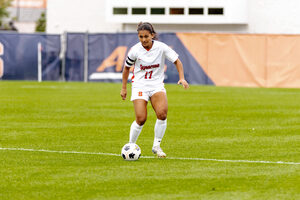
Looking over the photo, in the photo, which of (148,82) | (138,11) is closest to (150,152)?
(148,82)

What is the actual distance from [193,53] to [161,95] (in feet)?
70.8

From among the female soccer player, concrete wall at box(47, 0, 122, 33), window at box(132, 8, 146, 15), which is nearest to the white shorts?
the female soccer player

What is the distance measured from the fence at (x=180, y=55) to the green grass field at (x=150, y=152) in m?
10.1

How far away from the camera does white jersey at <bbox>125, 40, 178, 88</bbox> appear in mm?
10180

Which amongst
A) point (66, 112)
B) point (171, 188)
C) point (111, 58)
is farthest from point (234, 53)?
point (171, 188)

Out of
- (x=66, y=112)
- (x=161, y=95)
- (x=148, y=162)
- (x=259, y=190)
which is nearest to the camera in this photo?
(x=259, y=190)

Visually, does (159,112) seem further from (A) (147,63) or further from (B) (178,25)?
(B) (178,25)

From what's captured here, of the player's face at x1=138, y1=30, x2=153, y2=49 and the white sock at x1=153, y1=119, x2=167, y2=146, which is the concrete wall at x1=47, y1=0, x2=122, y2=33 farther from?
the player's face at x1=138, y1=30, x2=153, y2=49

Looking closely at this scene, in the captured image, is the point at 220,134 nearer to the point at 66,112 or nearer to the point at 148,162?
the point at 148,162

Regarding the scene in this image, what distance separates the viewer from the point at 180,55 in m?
31.7

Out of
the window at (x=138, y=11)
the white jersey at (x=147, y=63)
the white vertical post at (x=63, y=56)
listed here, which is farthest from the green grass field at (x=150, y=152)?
the window at (x=138, y=11)

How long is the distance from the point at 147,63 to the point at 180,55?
850 inches

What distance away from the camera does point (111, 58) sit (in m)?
33.2

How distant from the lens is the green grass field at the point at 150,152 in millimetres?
7508
